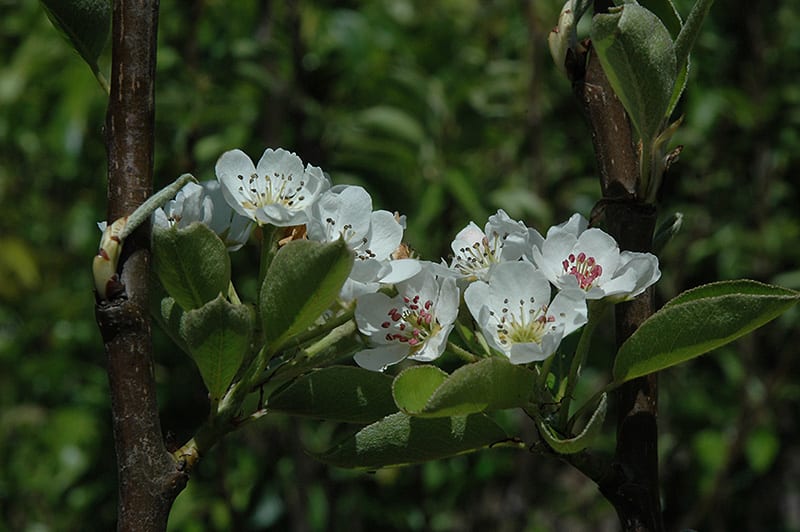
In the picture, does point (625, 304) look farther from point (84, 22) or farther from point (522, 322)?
point (84, 22)

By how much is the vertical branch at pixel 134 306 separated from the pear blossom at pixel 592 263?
0.25 m

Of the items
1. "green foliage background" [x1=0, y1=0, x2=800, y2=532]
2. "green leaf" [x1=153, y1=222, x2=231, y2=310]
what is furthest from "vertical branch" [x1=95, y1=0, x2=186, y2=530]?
"green foliage background" [x1=0, y1=0, x2=800, y2=532]

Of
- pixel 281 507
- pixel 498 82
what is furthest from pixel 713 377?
pixel 281 507

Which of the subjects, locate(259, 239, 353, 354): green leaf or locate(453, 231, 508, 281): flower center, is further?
locate(453, 231, 508, 281): flower center

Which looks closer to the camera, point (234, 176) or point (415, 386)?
point (415, 386)

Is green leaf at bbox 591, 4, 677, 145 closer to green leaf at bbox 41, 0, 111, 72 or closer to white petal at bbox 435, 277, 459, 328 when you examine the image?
white petal at bbox 435, 277, 459, 328

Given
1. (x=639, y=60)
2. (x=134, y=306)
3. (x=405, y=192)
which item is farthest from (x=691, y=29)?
(x=405, y=192)

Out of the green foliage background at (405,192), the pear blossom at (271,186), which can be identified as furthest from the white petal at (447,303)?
the green foliage background at (405,192)

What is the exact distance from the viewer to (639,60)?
57 cm

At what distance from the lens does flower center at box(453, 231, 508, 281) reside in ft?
2.26

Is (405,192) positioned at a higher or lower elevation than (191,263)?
lower

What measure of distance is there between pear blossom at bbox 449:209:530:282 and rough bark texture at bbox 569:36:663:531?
0.06 meters

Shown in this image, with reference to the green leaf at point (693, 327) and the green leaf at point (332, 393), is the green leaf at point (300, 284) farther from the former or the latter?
the green leaf at point (693, 327)

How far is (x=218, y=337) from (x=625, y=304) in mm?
272
